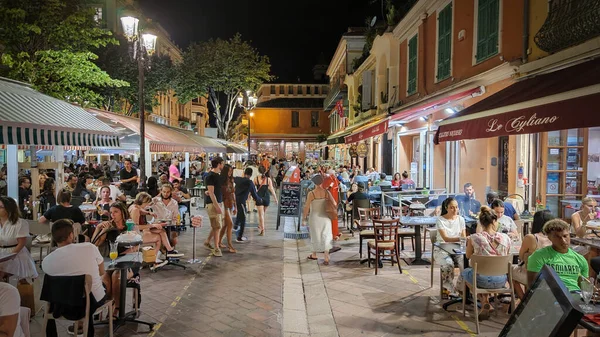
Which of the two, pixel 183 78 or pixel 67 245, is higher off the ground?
pixel 183 78

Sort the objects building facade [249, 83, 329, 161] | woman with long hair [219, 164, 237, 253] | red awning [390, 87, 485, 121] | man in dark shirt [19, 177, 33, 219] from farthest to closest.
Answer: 1. building facade [249, 83, 329, 161]
2. man in dark shirt [19, 177, 33, 219]
3. red awning [390, 87, 485, 121]
4. woman with long hair [219, 164, 237, 253]

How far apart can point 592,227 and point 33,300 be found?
7.60 m

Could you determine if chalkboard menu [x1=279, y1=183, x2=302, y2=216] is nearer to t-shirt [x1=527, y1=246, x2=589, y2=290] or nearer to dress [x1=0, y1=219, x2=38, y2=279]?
dress [x1=0, y1=219, x2=38, y2=279]

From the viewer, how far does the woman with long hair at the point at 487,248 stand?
17.0ft

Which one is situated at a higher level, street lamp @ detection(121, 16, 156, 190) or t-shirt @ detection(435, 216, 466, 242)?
street lamp @ detection(121, 16, 156, 190)

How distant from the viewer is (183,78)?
27.0m

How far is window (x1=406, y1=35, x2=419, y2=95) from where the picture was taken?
15355 mm

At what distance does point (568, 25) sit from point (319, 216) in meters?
5.07

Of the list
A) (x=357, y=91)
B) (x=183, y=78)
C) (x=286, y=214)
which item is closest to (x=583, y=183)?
(x=286, y=214)

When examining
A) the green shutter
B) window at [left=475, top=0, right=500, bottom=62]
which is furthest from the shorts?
the green shutter

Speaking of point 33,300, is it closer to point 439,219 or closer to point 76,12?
point 439,219

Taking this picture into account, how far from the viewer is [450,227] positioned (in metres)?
6.63

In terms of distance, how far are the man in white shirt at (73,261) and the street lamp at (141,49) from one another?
623 cm

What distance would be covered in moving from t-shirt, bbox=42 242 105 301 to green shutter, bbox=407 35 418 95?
13006 millimetres
